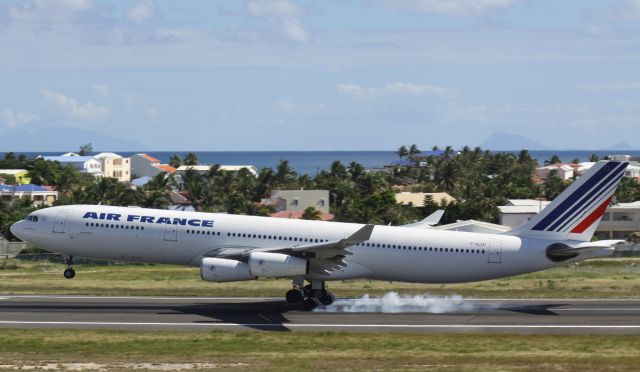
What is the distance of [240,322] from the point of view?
3750 cm

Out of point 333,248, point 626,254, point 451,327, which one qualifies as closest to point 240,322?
point 333,248

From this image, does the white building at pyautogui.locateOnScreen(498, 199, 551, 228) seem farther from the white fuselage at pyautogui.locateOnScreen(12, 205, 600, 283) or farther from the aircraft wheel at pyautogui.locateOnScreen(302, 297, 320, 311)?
the aircraft wheel at pyautogui.locateOnScreen(302, 297, 320, 311)

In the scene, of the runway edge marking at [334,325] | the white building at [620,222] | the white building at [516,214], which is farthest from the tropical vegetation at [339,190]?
the runway edge marking at [334,325]

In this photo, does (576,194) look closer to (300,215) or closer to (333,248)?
(333,248)

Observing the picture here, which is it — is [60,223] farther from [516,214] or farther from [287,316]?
[516,214]

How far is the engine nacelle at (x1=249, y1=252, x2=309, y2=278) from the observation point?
39812 millimetres

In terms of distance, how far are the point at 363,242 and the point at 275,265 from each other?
4245mm

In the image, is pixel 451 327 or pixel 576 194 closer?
pixel 451 327

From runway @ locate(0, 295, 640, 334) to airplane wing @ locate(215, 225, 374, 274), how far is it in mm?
2033

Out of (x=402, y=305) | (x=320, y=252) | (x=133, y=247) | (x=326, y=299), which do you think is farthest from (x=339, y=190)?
(x=320, y=252)

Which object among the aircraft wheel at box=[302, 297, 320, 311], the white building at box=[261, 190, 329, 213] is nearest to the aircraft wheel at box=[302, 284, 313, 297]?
the aircraft wheel at box=[302, 297, 320, 311]

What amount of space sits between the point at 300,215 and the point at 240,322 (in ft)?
219

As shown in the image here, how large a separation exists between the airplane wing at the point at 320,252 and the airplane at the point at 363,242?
0.29ft

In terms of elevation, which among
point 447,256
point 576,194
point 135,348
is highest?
point 576,194
